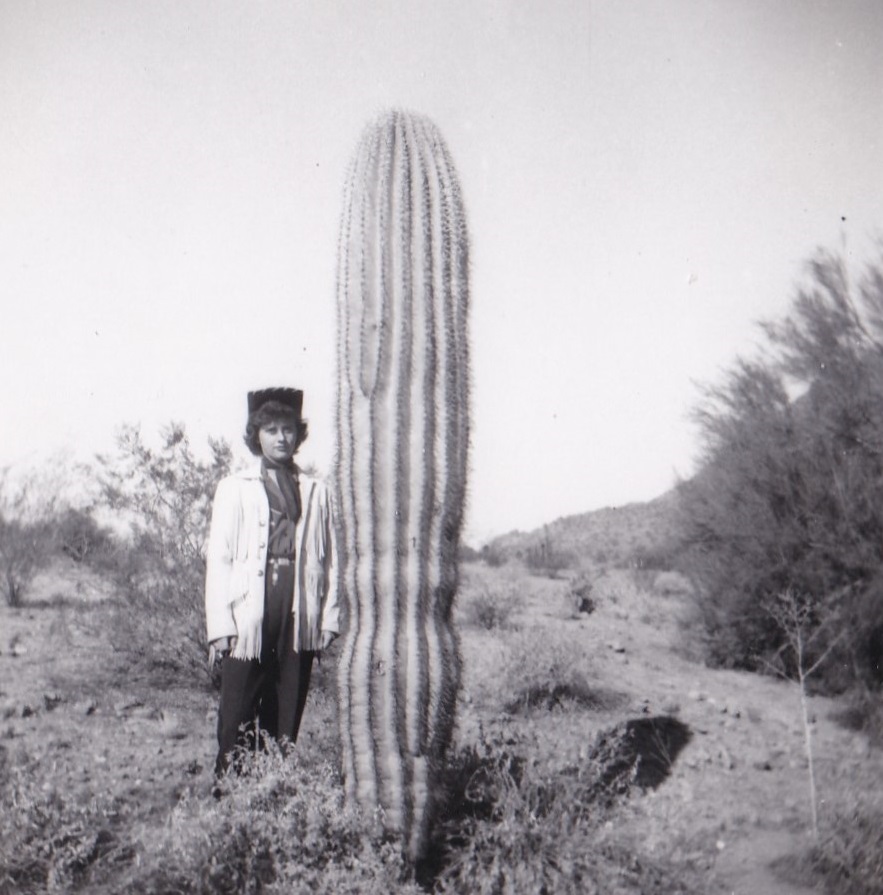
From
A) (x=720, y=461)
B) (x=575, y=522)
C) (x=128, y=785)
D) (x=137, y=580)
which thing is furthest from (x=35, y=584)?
(x=575, y=522)

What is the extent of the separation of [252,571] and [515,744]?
6.64 feet

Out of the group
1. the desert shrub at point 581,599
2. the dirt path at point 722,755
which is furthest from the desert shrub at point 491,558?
the dirt path at point 722,755

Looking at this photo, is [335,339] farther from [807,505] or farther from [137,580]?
[807,505]

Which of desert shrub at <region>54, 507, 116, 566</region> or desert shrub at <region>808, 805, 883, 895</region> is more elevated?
desert shrub at <region>54, 507, 116, 566</region>

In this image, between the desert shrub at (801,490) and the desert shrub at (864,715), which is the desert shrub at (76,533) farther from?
the desert shrub at (864,715)

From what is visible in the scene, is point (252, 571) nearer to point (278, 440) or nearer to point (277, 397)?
point (278, 440)

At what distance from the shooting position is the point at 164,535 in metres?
6.64

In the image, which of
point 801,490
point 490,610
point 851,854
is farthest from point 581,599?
point 851,854

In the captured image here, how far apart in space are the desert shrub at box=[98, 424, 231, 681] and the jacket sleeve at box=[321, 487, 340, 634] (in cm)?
A: 287

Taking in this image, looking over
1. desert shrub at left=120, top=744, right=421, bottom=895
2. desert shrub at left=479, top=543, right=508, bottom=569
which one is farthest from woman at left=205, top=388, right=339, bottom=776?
desert shrub at left=479, top=543, right=508, bottom=569

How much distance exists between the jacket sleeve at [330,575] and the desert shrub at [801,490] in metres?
3.68

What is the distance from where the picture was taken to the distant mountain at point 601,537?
2177cm

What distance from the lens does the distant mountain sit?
71.4 feet

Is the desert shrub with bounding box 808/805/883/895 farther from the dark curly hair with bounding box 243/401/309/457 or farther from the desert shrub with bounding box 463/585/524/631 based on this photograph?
the desert shrub with bounding box 463/585/524/631
